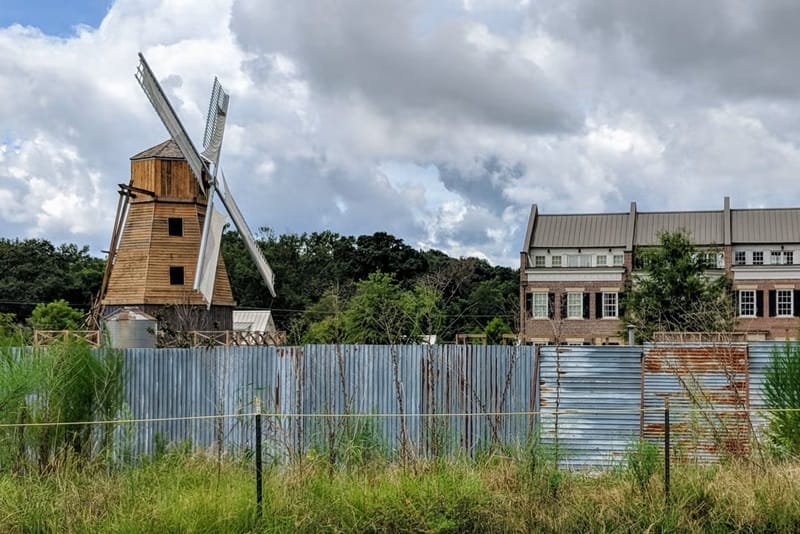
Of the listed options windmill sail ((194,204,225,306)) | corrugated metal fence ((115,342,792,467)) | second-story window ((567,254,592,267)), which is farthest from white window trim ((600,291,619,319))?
corrugated metal fence ((115,342,792,467))

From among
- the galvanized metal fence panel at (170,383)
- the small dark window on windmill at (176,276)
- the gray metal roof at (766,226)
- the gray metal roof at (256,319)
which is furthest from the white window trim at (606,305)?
the galvanized metal fence panel at (170,383)

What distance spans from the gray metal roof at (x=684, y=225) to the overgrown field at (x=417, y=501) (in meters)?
40.6

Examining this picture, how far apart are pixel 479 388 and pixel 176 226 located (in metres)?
21.8

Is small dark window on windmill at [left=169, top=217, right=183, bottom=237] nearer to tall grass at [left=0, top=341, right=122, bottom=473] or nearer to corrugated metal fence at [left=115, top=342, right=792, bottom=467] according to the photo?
corrugated metal fence at [left=115, top=342, right=792, bottom=467]

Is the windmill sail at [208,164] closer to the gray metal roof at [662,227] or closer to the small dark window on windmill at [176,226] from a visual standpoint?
the small dark window on windmill at [176,226]

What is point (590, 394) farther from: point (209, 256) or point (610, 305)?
point (610, 305)

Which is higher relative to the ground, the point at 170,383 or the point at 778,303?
the point at 778,303

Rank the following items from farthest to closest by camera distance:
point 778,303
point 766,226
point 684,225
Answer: point 684,225, point 766,226, point 778,303

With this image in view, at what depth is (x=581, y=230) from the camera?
4959 cm

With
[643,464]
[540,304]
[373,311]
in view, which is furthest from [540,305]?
[643,464]

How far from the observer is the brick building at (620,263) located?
45.5 m

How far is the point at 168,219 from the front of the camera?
3119 centimetres

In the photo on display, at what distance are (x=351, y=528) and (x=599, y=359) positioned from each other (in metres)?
5.67

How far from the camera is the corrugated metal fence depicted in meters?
11.9
